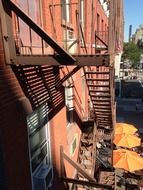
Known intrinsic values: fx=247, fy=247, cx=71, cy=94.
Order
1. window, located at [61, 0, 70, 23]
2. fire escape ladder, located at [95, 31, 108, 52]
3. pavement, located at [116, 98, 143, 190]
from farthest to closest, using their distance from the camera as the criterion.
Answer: pavement, located at [116, 98, 143, 190]
fire escape ladder, located at [95, 31, 108, 52]
window, located at [61, 0, 70, 23]

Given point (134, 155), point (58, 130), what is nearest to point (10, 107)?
point (58, 130)

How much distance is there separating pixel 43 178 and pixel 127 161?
850cm

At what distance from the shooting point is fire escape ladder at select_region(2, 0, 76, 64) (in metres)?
4.15

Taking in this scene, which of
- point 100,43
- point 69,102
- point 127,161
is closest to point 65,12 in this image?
point 69,102

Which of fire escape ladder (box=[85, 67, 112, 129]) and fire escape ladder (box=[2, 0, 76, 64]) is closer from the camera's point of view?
fire escape ladder (box=[2, 0, 76, 64])

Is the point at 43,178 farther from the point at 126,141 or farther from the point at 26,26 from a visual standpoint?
the point at 126,141

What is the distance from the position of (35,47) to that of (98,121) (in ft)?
23.2

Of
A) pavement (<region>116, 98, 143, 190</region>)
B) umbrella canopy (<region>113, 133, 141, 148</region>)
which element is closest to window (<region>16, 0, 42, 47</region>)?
umbrella canopy (<region>113, 133, 141, 148</region>)

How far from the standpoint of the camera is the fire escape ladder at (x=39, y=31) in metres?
4.15

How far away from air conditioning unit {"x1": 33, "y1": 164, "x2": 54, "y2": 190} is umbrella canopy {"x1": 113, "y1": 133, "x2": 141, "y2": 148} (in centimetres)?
981

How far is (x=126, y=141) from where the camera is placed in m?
15.6

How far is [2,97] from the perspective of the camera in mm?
4090

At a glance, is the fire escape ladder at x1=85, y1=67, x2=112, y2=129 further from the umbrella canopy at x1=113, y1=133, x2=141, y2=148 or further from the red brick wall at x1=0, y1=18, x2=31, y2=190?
the umbrella canopy at x1=113, y1=133, x2=141, y2=148

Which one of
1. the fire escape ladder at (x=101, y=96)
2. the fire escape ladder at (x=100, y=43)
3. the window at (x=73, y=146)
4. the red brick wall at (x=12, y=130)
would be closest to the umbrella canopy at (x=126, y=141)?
the fire escape ladder at (x=101, y=96)
